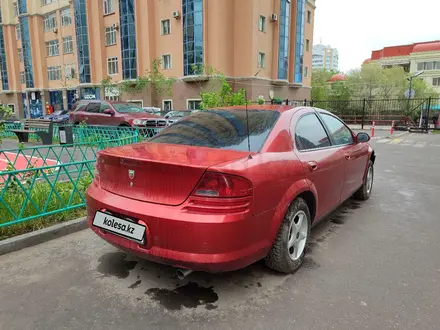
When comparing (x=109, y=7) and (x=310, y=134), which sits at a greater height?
(x=109, y=7)

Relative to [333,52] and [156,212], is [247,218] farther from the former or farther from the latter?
[333,52]

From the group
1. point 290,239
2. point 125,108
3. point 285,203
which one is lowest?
point 290,239

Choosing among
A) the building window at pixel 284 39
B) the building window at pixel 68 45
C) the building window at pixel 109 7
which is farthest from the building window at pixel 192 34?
the building window at pixel 68 45

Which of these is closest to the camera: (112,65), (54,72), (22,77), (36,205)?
(36,205)

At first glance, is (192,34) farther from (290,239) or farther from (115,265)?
(290,239)

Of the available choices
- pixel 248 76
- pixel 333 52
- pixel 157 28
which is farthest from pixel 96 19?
pixel 333 52

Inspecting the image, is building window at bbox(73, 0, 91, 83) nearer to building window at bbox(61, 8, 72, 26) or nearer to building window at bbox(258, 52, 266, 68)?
building window at bbox(61, 8, 72, 26)

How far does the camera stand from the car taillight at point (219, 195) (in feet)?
7.70

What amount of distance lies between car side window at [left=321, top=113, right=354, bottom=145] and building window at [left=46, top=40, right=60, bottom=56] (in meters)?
44.8

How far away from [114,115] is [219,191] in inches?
471

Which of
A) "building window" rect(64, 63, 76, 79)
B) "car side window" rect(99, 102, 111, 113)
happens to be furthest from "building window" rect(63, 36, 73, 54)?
"car side window" rect(99, 102, 111, 113)

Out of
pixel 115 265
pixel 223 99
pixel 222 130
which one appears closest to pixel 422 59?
pixel 223 99

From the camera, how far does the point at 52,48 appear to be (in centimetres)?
4219

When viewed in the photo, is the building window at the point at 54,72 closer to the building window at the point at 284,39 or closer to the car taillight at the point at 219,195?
the building window at the point at 284,39
